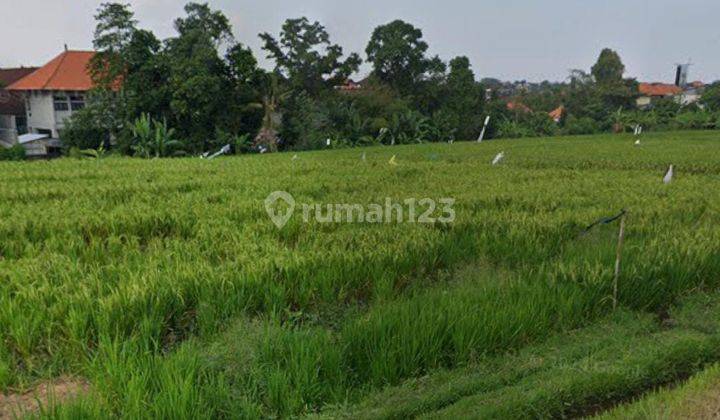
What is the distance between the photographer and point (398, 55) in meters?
32.9


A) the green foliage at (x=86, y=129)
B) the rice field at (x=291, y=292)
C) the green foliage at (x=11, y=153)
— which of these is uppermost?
the green foliage at (x=86, y=129)

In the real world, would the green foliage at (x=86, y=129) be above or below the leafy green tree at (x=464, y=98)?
below

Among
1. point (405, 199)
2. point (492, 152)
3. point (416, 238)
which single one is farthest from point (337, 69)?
point (416, 238)

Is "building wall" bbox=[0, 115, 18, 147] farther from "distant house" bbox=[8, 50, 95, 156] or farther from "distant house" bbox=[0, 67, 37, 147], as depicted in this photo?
"distant house" bbox=[8, 50, 95, 156]

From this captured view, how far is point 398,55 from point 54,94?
66.3ft

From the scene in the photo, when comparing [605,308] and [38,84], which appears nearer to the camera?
[605,308]

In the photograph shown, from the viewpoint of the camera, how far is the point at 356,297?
373cm

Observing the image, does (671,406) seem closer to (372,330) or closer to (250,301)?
(372,330)

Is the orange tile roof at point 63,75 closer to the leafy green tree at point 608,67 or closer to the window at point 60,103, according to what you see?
the window at point 60,103

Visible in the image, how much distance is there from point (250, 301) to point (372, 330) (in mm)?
888

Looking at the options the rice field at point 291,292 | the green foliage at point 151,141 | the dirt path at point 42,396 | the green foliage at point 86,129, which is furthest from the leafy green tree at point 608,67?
the dirt path at point 42,396

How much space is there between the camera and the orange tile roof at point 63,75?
2839 centimetres

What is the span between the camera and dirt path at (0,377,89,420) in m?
2.33

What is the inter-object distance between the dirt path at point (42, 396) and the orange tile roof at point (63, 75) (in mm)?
29239
